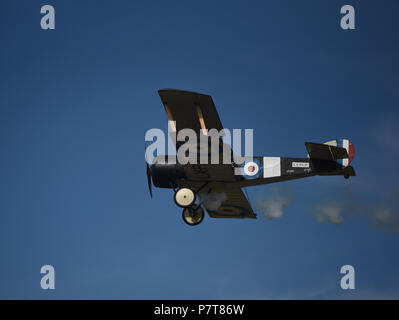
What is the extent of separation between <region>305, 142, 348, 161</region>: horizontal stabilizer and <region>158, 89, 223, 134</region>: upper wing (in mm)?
3176

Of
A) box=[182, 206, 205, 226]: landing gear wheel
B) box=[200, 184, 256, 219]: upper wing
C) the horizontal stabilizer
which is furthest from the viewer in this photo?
box=[200, 184, 256, 219]: upper wing

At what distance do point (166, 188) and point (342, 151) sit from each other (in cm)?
571

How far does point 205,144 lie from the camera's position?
1561 centimetres

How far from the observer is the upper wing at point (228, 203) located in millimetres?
18331

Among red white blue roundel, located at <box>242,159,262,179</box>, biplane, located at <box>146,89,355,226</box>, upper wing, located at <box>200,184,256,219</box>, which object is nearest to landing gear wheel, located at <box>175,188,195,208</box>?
biplane, located at <box>146,89,355,226</box>

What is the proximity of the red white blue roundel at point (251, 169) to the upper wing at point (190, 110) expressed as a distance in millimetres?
2203

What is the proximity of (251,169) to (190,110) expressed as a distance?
336 centimetres

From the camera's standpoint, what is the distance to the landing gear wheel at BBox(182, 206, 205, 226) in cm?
1770

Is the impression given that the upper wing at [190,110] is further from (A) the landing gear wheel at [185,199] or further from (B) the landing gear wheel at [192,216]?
(B) the landing gear wheel at [192,216]

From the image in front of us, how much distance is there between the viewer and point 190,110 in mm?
14805

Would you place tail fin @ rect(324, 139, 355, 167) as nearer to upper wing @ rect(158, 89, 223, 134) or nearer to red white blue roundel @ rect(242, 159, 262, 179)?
red white blue roundel @ rect(242, 159, 262, 179)

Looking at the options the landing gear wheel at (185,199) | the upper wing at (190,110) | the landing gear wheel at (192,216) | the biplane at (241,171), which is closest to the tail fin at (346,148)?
the biplane at (241,171)
